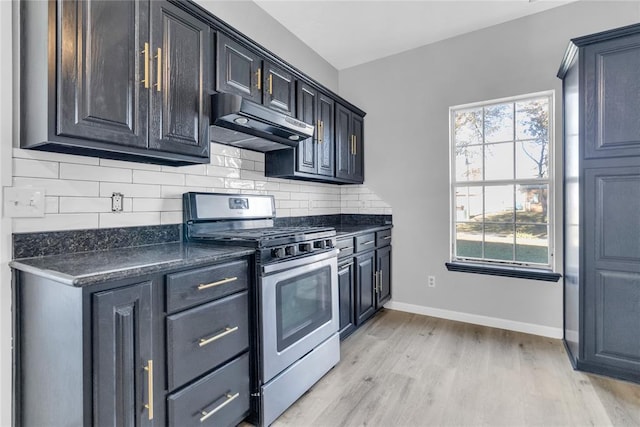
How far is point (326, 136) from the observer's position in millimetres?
2996

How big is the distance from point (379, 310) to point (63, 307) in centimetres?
294

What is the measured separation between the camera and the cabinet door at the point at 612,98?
2004mm

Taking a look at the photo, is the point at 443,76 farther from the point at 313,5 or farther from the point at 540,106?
the point at 313,5

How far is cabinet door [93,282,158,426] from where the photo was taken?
1.07 m

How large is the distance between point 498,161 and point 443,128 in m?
0.62

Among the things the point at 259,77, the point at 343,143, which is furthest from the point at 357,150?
the point at 259,77

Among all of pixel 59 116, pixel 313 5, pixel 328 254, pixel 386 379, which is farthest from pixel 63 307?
pixel 313 5

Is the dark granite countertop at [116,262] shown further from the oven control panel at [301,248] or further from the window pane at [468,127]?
the window pane at [468,127]

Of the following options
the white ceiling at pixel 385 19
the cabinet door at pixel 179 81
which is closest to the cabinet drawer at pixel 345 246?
the cabinet door at pixel 179 81

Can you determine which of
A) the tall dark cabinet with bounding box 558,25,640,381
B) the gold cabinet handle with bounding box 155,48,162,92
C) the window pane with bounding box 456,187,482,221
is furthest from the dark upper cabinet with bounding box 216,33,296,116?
the tall dark cabinet with bounding box 558,25,640,381

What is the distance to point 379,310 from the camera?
137 inches

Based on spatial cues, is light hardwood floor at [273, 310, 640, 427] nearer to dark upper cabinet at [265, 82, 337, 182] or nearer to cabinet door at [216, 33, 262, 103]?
dark upper cabinet at [265, 82, 337, 182]

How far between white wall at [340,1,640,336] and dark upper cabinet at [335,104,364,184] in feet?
0.43

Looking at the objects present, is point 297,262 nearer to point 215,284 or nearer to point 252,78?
point 215,284
